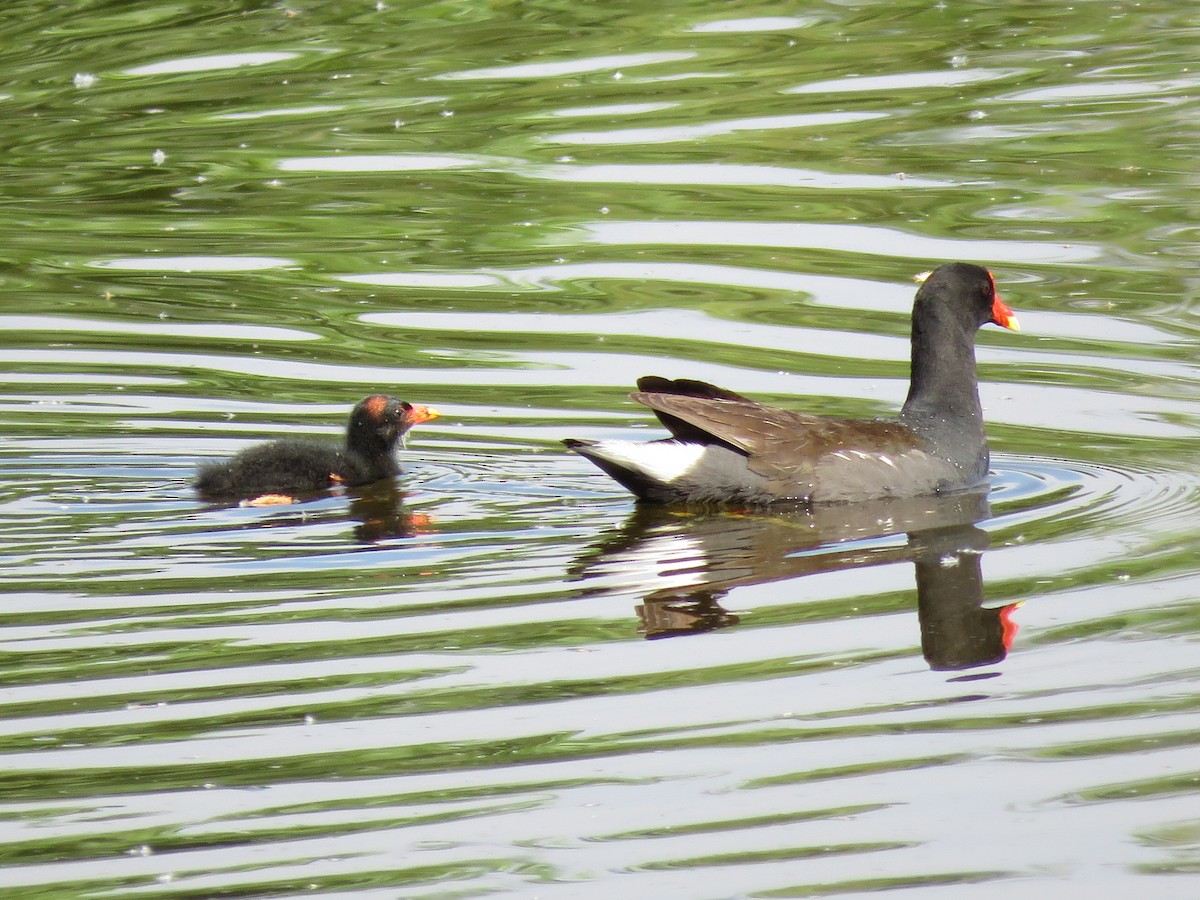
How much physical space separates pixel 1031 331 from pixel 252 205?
17.1 ft

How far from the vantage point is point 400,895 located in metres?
4.52

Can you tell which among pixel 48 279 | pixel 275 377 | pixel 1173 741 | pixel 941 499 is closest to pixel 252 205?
pixel 48 279

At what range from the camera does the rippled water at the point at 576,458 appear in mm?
4918

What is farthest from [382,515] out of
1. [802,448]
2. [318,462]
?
[802,448]

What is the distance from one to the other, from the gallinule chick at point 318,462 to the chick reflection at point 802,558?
1259mm

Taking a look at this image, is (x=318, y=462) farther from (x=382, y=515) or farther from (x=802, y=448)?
(x=802, y=448)

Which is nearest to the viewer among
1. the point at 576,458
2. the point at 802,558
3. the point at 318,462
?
the point at 802,558

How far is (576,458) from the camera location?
8.89m

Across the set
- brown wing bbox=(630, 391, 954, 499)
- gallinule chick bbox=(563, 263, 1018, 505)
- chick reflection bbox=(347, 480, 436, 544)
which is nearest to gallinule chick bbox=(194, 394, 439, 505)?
chick reflection bbox=(347, 480, 436, 544)

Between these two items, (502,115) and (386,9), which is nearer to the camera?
(502,115)

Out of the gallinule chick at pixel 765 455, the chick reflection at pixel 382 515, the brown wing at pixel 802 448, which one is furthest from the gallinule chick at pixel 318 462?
the brown wing at pixel 802 448

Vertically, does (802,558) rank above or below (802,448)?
below

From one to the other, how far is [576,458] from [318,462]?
1.11 m

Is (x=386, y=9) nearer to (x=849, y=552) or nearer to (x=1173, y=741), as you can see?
(x=849, y=552)
